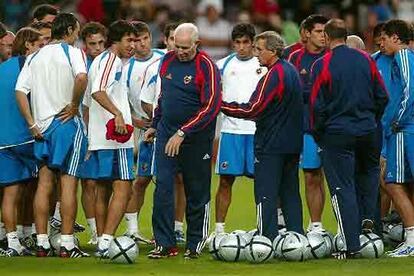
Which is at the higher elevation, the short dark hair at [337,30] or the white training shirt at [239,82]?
the short dark hair at [337,30]

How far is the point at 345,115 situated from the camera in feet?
46.1

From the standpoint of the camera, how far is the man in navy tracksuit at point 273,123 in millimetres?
14094

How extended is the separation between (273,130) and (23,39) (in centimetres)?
290

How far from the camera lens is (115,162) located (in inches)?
580

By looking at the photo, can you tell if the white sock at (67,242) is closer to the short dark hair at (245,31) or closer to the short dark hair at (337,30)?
the short dark hair at (245,31)

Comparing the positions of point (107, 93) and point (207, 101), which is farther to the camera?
point (107, 93)

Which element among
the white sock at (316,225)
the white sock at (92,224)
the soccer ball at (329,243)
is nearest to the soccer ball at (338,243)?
the soccer ball at (329,243)

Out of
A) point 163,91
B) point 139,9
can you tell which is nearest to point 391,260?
point 163,91

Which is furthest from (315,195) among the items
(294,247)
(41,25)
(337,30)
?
(41,25)

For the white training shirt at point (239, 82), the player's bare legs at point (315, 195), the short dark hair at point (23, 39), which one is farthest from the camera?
the white training shirt at point (239, 82)

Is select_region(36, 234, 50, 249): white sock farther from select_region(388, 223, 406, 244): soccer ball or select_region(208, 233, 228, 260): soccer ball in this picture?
select_region(388, 223, 406, 244): soccer ball

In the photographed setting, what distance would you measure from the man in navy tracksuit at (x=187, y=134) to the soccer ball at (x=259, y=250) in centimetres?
80

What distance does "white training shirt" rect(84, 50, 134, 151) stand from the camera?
14.5 metres

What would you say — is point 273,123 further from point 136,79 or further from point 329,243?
point 136,79
